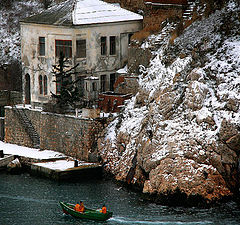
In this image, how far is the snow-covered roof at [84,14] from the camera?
72.4 m

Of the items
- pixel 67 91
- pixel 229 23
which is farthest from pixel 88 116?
pixel 229 23

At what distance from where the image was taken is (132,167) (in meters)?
62.8

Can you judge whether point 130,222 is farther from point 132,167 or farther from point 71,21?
point 71,21

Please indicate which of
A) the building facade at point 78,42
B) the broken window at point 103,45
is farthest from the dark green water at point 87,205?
the broken window at point 103,45

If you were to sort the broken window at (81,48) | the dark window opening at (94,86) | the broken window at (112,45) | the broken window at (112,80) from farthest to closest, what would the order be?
the broken window at (112,80) < the broken window at (112,45) < the broken window at (81,48) < the dark window opening at (94,86)

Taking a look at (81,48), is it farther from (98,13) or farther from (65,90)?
(65,90)

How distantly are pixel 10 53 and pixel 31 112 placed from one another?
69.7ft

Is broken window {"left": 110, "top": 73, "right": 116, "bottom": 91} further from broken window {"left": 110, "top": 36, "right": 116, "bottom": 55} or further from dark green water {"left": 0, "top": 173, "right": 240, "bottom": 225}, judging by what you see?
dark green water {"left": 0, "top": 173, "right": 240, "bottom": 225}

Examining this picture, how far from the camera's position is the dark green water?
5416 centimetres

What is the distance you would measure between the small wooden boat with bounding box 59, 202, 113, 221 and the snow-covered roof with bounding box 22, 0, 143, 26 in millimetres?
20817

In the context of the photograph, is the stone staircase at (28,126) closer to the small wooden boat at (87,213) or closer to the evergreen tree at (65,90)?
the evergreen tree at (65,90)

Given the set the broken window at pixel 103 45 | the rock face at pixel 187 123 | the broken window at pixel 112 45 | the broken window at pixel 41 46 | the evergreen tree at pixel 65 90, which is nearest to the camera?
the rock face at pixel 187 123

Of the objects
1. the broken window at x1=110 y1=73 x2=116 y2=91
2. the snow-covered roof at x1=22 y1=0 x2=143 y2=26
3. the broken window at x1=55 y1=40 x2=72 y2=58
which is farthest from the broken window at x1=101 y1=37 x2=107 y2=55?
the broken window at x1=55 y1=40 x2=72 y2=58

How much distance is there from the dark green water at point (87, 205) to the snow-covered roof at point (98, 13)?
15.6m
